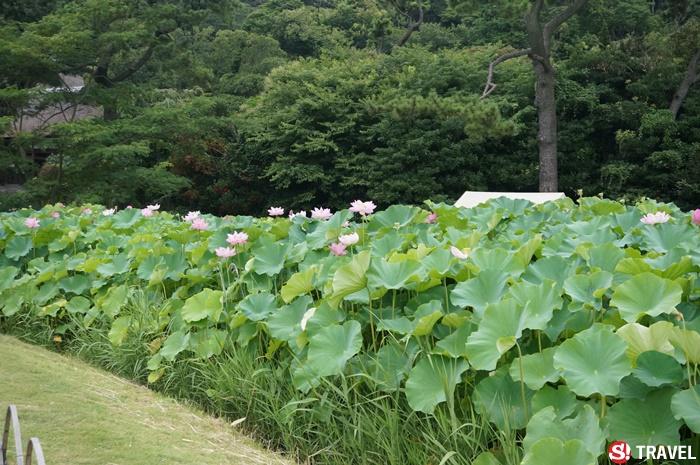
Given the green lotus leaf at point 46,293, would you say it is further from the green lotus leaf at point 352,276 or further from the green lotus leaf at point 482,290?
the green lotus leaf at point 482,290

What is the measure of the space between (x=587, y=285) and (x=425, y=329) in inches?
20.8

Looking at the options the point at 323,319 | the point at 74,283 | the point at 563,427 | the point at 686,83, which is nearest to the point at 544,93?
the point at 686,83

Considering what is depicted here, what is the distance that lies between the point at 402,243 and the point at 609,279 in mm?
1018

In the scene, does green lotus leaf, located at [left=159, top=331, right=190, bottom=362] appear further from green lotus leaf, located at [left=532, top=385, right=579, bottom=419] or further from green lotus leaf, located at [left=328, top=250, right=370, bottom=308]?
green lotus leaf, located at [left=532, top=385, right=579, bottom=419]

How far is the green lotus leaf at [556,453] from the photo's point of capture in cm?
164

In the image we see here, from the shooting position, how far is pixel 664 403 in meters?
1.79

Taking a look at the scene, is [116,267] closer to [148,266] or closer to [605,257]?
[148,266]

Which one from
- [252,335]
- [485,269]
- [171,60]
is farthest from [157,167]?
[485,269]

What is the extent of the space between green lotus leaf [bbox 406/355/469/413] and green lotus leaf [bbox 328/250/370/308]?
425 millimetres

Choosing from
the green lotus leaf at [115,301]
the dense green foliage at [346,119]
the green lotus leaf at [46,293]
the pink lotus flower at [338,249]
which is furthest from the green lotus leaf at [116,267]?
the dense green foliage at [346,119]

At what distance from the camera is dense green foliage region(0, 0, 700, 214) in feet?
40.3

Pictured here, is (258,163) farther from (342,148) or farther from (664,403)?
(664,403)

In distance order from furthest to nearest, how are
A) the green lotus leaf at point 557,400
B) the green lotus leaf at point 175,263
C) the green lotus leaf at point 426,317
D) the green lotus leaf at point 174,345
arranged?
the green lotus leaf at point 175,263 < the green lotus leaf at point 174,345 < the green lotus leaf at point 426,317 < the green lotus leaf at point 557,400

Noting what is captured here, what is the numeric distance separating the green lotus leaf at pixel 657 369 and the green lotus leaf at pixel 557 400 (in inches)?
8.2
